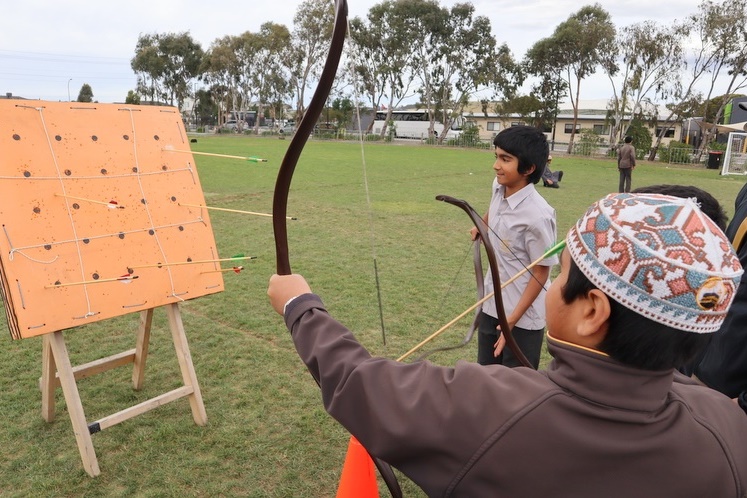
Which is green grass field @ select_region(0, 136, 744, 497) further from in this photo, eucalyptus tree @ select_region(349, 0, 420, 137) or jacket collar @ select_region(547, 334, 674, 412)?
eucalyptus tree @ select_region(349, 0, 420, 137)

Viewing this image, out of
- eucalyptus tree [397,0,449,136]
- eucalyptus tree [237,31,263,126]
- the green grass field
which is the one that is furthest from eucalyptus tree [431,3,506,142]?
the green grass field

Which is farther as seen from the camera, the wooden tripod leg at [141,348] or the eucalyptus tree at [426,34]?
the eucalyptus tree at [426,34]

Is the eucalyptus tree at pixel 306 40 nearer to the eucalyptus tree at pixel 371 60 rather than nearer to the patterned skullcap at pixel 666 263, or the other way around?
the eucalyptus tree at pixel 371 60

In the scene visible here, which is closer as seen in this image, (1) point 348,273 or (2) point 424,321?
(2) point 424,321

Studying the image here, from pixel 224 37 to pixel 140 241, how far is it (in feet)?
173

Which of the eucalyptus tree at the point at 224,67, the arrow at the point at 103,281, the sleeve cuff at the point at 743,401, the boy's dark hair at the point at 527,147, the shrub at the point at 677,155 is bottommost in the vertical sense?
the shrub at the point at 677,155

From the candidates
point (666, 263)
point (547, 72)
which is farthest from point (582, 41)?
point (666, 263)

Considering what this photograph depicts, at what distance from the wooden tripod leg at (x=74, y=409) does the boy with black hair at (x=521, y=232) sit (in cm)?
211

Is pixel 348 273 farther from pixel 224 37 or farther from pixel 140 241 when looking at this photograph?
pixel 224 37

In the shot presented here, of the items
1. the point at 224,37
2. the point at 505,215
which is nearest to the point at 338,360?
the point at 505,215

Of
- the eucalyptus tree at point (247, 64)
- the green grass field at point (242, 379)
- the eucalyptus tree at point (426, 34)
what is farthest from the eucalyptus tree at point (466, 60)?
the green grass field at point (242, 379)

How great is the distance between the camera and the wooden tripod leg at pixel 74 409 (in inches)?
107

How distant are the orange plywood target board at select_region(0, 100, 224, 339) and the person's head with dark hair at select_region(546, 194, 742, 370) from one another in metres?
2.39

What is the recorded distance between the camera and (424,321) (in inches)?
191
